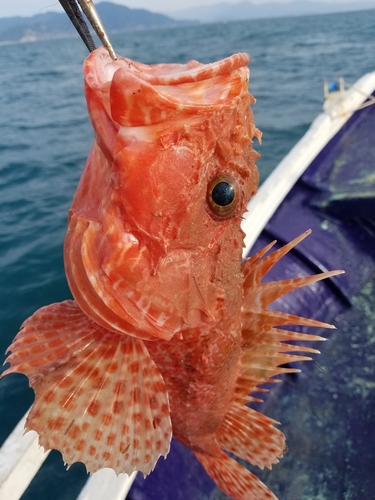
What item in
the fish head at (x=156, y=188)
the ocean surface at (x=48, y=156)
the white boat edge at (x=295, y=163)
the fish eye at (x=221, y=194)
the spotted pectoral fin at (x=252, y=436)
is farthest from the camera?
the ocean surface at (x=48, y=156)

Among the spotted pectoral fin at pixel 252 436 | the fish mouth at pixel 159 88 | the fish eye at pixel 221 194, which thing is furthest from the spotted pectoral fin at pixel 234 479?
the fish mouth at pixel 159 88

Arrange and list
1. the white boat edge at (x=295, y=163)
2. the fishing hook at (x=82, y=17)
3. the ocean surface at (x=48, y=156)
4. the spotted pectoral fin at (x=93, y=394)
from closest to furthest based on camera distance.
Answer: the fishing hook at (x=82, y=17) → the spotted pectoral fin at (x=93, y=394) → the white boat edge at (x=295, y=163) → the ocean surface at (x=48, y=156)

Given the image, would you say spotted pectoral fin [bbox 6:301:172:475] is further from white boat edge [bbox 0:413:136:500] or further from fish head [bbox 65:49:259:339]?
white boat edge [bbox 0:413:136:500]

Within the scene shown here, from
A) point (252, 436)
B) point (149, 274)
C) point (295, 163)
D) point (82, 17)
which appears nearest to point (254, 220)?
point (295, 163)

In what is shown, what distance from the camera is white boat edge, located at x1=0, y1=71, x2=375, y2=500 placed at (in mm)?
2104

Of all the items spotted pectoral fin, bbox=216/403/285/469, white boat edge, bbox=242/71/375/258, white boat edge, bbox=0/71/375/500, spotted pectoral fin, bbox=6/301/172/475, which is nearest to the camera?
spotted pectoral fin, bbox=6/301/172/475

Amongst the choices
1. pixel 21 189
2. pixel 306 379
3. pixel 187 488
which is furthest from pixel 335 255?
pixel 21 189

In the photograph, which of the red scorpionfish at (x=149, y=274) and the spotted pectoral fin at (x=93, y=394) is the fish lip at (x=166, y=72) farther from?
the spotted pectoral fin at (x=93, y=394)

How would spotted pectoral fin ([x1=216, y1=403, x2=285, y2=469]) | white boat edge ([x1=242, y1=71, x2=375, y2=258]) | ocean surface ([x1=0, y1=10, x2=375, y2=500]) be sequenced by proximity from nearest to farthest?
spotted pectoral fin ([x1=216, y1=403, x2=285, y2=469])
white boat edge ([x1=242, y1=71, x2=375, y2=258])
ocean surface ([x1=0, y1=10, x2=375, y2=500])

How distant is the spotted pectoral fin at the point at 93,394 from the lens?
1.43m

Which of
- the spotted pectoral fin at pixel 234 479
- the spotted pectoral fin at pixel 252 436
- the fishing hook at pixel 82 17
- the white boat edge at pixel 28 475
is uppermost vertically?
the fishing hook at pixel 82 17

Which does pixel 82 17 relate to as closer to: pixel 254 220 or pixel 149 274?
pixel 149 274

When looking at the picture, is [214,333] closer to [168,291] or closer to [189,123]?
[168,291]

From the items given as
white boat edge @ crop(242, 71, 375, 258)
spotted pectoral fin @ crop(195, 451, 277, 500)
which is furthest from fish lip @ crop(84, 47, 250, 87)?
white boat edge @ crop(242, 71, 375, 258)
